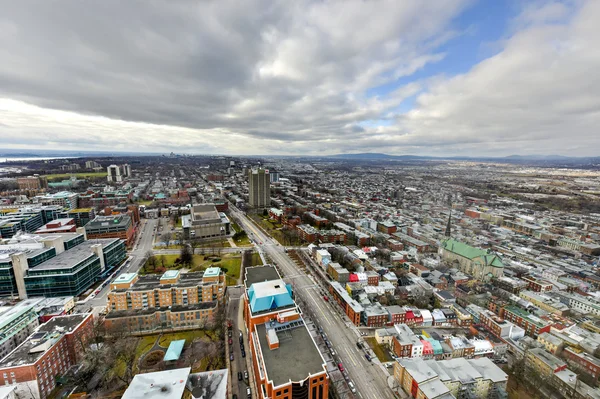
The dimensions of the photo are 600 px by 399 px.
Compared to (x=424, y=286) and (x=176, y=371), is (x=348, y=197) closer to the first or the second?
(x=424, y=286)

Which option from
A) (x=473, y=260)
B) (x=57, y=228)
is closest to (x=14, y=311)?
(x=57, y=228)

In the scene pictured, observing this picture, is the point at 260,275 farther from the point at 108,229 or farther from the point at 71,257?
the point at 108,229

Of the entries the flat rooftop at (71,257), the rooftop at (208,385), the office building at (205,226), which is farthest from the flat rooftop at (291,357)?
the office building at (205,226)

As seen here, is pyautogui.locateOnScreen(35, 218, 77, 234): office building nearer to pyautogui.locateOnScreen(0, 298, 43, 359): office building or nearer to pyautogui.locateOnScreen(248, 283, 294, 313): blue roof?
pyautogui.locateOnScreen(0, 298, 43, 359): office building

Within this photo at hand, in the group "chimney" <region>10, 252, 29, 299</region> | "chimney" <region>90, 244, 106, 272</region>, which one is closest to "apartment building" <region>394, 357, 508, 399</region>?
"chimney" <region>90, 244, 106, 272</region>

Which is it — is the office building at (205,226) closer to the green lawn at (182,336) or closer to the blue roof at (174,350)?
the green lawn at (182,336)

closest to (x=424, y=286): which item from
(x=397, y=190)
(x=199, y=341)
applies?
(x=199, y=341)

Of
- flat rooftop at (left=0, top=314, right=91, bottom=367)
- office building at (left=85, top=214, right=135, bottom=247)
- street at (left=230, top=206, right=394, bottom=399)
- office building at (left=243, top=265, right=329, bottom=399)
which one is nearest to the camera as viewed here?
office building at (left=243, top=265, right=329, bottom=399)
